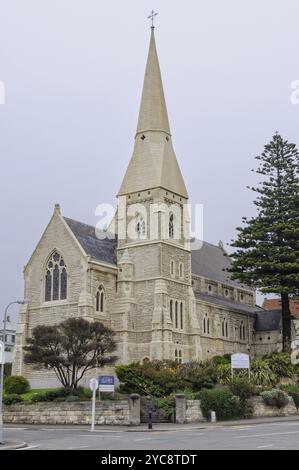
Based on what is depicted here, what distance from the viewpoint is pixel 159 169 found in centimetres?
6425

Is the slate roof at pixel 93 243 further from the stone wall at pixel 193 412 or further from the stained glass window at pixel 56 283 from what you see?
the stone wall at pixel 193 412

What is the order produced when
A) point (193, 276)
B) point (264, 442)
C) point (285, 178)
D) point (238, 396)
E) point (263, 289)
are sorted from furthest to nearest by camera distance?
point (193, 276), point (285, 178), point (263, 289), point (238, 396), point (264, 442)

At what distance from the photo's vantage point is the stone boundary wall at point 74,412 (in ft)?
110

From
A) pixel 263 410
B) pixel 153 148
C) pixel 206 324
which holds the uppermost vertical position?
pixel 153 148

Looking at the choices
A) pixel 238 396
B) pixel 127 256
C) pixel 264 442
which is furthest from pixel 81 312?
pixel 264 442

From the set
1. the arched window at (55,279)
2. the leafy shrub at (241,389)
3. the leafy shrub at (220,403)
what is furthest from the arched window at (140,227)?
the leafy shrub at (220,403)

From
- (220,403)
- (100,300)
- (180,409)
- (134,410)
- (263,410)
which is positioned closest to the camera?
(134,410)

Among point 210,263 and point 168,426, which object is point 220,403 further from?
point 210,263

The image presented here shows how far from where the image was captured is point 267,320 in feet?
253

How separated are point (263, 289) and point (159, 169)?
1719cm

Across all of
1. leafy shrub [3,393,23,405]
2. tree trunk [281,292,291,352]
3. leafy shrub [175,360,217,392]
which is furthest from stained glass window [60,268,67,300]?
leafy shrub [175,360,217,392]

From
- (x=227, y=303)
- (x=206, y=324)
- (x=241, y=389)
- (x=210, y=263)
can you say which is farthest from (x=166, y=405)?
(x=210, y=263)

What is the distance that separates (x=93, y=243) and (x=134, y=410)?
2999 centimetres

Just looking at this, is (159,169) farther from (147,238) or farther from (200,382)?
(200,382)
